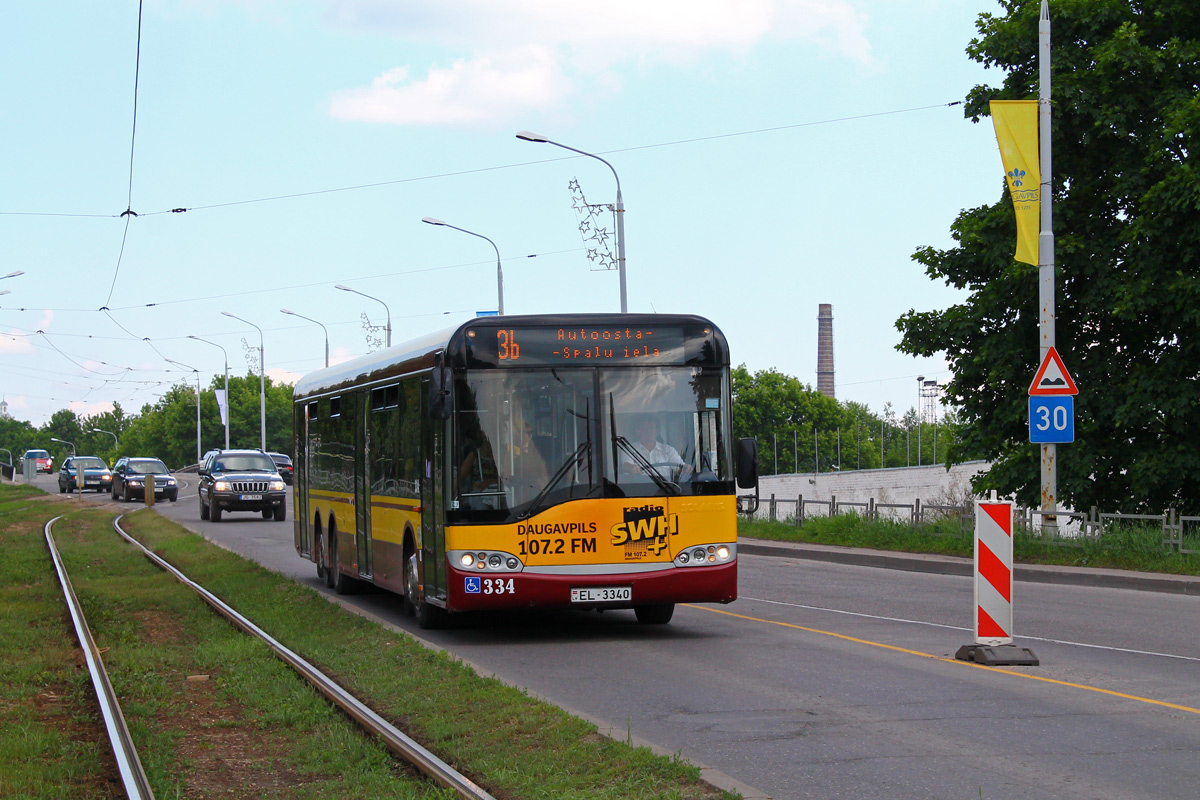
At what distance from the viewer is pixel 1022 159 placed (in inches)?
807

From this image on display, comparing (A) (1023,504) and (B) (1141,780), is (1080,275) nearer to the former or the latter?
(A) (1023,504)

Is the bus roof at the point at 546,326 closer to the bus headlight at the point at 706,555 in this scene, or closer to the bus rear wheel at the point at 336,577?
the bus headlight at the point at 706,555

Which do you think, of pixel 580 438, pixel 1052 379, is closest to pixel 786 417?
pixel 1052 379

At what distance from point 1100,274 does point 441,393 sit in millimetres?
17495

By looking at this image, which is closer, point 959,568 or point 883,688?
point 883,688

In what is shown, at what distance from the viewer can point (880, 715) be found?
8.38 meters

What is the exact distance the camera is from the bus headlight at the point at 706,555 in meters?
12.3

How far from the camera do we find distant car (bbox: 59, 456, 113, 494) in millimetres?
64750

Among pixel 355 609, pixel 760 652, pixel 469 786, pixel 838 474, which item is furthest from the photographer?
pixel 838 474

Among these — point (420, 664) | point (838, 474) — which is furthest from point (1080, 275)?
point (838, 474)

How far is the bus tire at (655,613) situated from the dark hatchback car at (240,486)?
26.4 m

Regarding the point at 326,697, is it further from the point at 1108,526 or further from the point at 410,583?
the point at 1108,526

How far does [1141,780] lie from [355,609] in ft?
33.6

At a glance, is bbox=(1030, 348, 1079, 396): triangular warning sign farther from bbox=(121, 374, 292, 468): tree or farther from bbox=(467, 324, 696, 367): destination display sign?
bbox=(121, 374, 292, 468): tree
